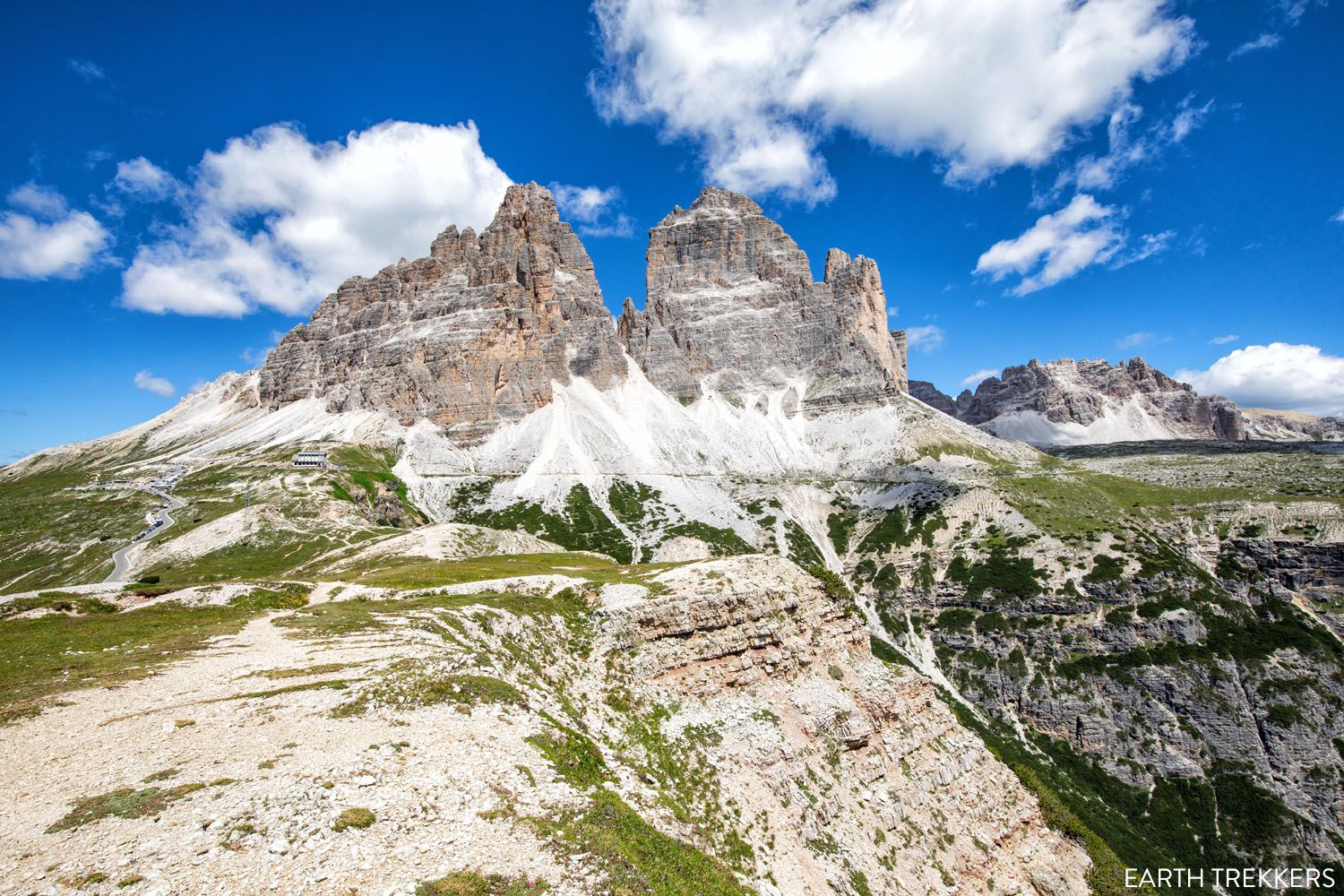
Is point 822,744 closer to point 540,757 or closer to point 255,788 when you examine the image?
point 540,757

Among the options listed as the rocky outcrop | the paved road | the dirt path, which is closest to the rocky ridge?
the dirt path

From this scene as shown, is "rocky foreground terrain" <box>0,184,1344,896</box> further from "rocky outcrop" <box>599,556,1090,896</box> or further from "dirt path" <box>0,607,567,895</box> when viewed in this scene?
"rocky outcrop" <box>599,556,1090,896</box>

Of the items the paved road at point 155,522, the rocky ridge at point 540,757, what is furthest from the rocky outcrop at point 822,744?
the paved road at point 155,522

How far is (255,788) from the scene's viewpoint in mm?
17859

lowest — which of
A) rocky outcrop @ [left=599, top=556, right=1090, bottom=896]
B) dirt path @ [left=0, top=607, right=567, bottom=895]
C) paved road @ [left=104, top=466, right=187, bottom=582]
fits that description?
rocky outcrop @ [left=599, top=556, right=1090, bottom=896]

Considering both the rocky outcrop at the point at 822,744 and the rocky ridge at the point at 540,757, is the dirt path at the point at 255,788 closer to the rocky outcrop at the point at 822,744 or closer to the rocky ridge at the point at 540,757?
the rocky ridge at the point at 540,757

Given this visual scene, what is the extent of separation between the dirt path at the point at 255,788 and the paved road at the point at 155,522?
89.6 metres

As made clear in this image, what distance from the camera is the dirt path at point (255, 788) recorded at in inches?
564

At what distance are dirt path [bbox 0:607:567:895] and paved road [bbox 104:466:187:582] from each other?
3528 inches

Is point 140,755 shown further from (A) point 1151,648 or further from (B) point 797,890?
(A) point 1151,648

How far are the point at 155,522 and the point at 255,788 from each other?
467ft

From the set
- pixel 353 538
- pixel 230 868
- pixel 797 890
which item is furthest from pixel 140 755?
pixel 353 538

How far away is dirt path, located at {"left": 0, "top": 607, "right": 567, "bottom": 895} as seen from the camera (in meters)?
14.3

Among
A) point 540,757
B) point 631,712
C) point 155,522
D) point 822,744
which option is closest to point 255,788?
point 540,757
